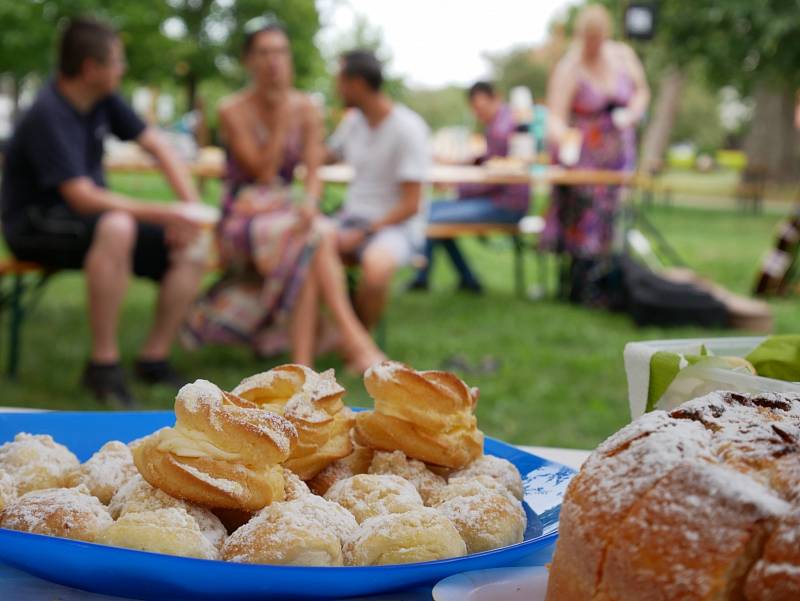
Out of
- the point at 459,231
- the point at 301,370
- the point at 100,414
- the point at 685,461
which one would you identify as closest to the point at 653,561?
the point at 685,461

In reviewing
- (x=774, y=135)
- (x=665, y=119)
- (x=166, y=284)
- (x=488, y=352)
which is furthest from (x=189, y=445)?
(x=665, y=119)

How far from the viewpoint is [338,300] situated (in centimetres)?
486

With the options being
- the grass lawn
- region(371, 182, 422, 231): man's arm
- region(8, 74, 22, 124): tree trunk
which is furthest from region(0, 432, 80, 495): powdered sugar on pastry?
region(8, 74, 22, 124): tree trunk

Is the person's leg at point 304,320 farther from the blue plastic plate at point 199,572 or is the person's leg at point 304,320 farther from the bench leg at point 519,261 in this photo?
the blue plastic plate at point 199,572

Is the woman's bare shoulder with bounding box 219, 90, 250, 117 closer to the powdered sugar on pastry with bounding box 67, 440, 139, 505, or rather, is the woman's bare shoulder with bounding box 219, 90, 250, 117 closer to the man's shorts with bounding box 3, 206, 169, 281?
the man's shorts with bounding box 3, 206, 169, 281

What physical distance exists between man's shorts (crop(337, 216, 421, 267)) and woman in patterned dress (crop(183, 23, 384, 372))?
387mm

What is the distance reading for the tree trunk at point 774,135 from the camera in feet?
75.7

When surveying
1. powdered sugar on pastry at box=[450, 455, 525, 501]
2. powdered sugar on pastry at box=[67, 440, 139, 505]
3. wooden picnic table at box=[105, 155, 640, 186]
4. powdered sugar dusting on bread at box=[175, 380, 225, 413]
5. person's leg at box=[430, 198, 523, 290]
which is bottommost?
person's leg at box=[430, 198, 523, 290]

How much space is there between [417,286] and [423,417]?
7.46 m

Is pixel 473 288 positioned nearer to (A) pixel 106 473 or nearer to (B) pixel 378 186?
(B) pixel 378 186

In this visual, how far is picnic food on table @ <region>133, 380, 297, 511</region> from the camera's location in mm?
722

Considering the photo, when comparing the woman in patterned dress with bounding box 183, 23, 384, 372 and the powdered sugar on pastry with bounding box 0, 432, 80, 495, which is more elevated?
the powdered sugar on pastry with bounding box 0, 432, 80, 495

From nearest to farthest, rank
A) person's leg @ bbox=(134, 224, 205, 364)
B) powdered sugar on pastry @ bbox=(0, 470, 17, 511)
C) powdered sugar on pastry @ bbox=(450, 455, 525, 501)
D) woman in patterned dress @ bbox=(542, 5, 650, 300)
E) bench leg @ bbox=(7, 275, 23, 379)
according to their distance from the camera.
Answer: powdered sugar on pastry @ bbox=(0, 470, 17, 511)
powdered sugar on pastry @ bbox=(450, 455, 525, 501)
person's leg @ bbox=(134, 224, 205, 364)
bench leg @ bbox=(7, 275, 23, 379)
woman in patterned dress @ bbox=(542, 5, 650, 300)

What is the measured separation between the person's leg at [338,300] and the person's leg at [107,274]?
34.8 inches
